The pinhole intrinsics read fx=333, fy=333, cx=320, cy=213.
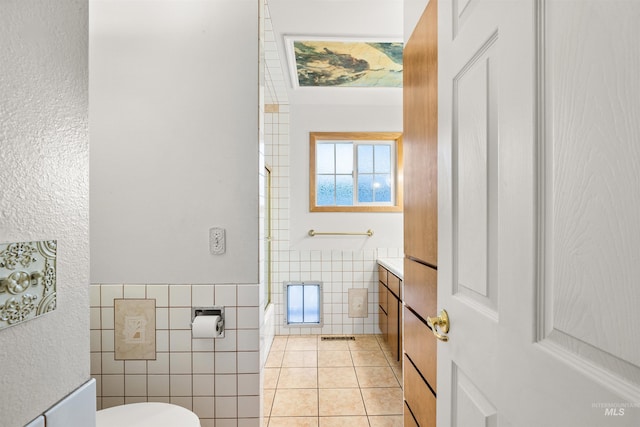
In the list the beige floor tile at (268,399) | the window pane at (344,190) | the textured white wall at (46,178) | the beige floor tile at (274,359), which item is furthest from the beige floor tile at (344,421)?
the window pane at (344,190)

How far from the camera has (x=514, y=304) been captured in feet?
1.91

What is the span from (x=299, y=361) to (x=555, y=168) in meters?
2.87

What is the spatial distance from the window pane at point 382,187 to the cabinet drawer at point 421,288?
2.26 meters

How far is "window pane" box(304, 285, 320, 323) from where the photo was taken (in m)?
3.61

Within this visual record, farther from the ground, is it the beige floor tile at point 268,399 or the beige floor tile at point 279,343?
the beige floor tile at point 279,343

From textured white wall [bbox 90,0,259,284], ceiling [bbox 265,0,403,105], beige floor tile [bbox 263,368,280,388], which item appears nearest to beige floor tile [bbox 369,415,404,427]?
beige floor tile [bbox 263,368,280,388]

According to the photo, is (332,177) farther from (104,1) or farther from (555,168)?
(555,168)

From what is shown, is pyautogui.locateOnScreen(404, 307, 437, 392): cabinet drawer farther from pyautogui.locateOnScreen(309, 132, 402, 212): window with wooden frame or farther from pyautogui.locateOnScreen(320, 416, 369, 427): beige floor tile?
pyautogui.locateOnScreen(309, 132, 402, 212): window with wooden frame

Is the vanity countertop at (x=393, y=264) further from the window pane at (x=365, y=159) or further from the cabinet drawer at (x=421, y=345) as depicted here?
the cabinet drawer at (x=421, y=345)

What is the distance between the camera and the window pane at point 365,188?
12.1ft

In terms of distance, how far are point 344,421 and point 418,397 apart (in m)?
1.03

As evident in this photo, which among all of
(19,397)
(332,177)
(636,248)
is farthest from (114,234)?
(332,177)

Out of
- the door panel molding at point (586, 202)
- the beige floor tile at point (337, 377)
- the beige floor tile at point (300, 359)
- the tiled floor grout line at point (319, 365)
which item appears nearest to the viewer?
the door panel molding at point (586, 202)

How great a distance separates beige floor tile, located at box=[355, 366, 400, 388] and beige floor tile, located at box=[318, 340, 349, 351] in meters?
0.43
